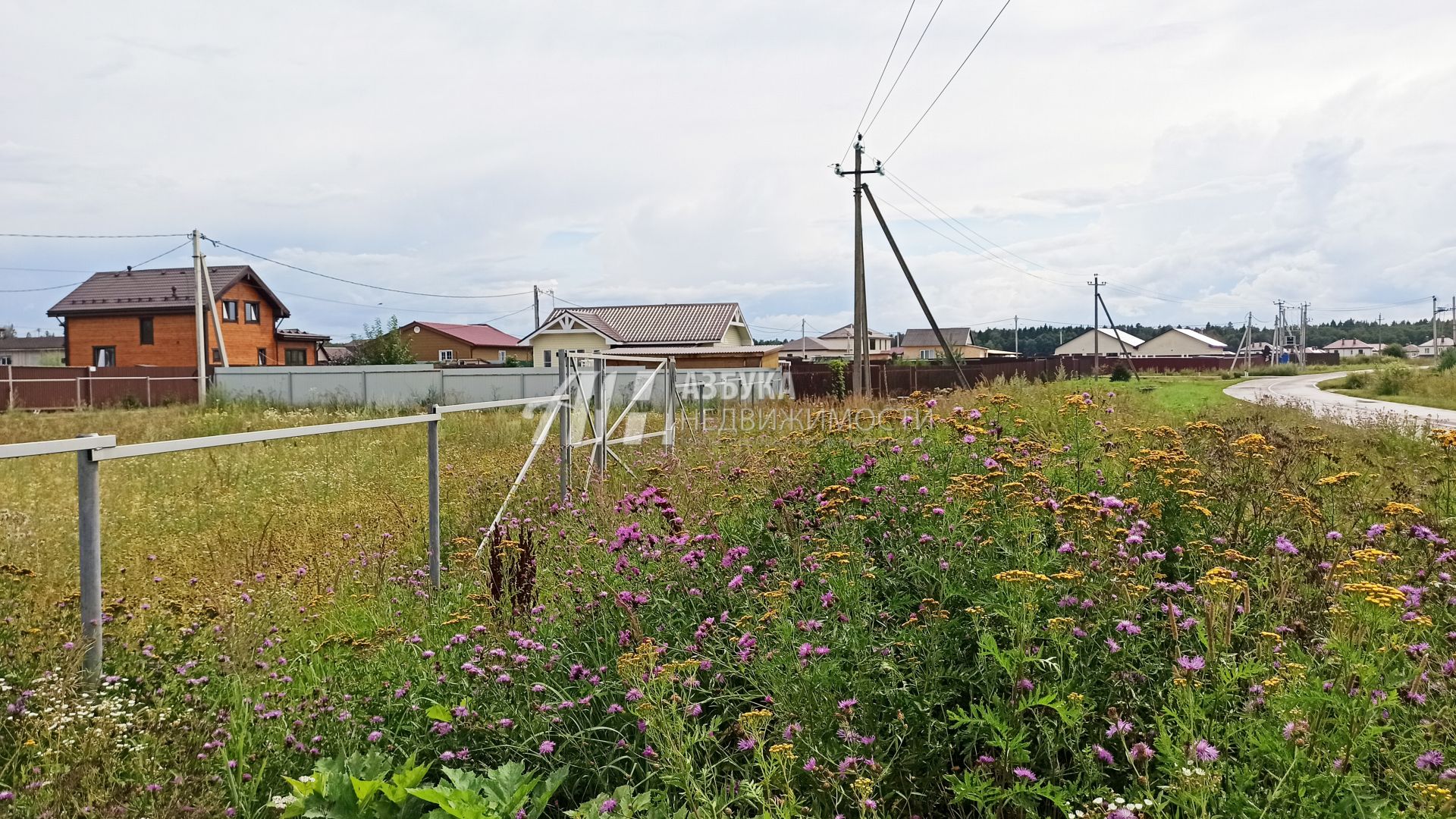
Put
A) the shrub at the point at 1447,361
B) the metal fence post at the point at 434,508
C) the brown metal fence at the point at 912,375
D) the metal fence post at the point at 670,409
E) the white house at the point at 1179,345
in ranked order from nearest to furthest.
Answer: the metal fence post at the point at 434,508
the metal fence post at the point at 670,409
the brown metal fence at the point at 912,375
the shrub at the point at 1447,361
the white house at the point at 1179,345

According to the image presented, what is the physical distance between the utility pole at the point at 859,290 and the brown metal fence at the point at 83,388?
2380cm

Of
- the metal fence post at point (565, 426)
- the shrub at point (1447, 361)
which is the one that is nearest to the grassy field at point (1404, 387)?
the shrub at point (1447, 361)

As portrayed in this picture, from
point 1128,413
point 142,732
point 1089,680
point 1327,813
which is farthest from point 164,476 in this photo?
point 1128,413

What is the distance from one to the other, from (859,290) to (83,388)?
2760 centimetres

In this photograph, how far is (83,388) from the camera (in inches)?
1159

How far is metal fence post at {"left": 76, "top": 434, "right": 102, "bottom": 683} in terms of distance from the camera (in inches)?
117

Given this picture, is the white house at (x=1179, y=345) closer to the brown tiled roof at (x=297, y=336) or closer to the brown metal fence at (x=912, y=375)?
the brown metal fence at (x=912, y=375)

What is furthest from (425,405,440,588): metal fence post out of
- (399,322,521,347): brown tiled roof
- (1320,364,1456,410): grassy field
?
(399,322,521,347): brown tiled roof

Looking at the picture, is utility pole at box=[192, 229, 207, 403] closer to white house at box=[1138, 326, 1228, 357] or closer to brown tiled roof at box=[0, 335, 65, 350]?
brown tiled roof at box=[0, 335, 65, 350]

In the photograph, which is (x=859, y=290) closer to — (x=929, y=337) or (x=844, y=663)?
(x=844, y=663)

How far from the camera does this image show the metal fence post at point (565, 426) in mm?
7613

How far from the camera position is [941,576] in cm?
308

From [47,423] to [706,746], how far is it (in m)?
22.2

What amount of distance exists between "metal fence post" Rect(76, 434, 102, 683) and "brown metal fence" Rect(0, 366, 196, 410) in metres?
30.1
